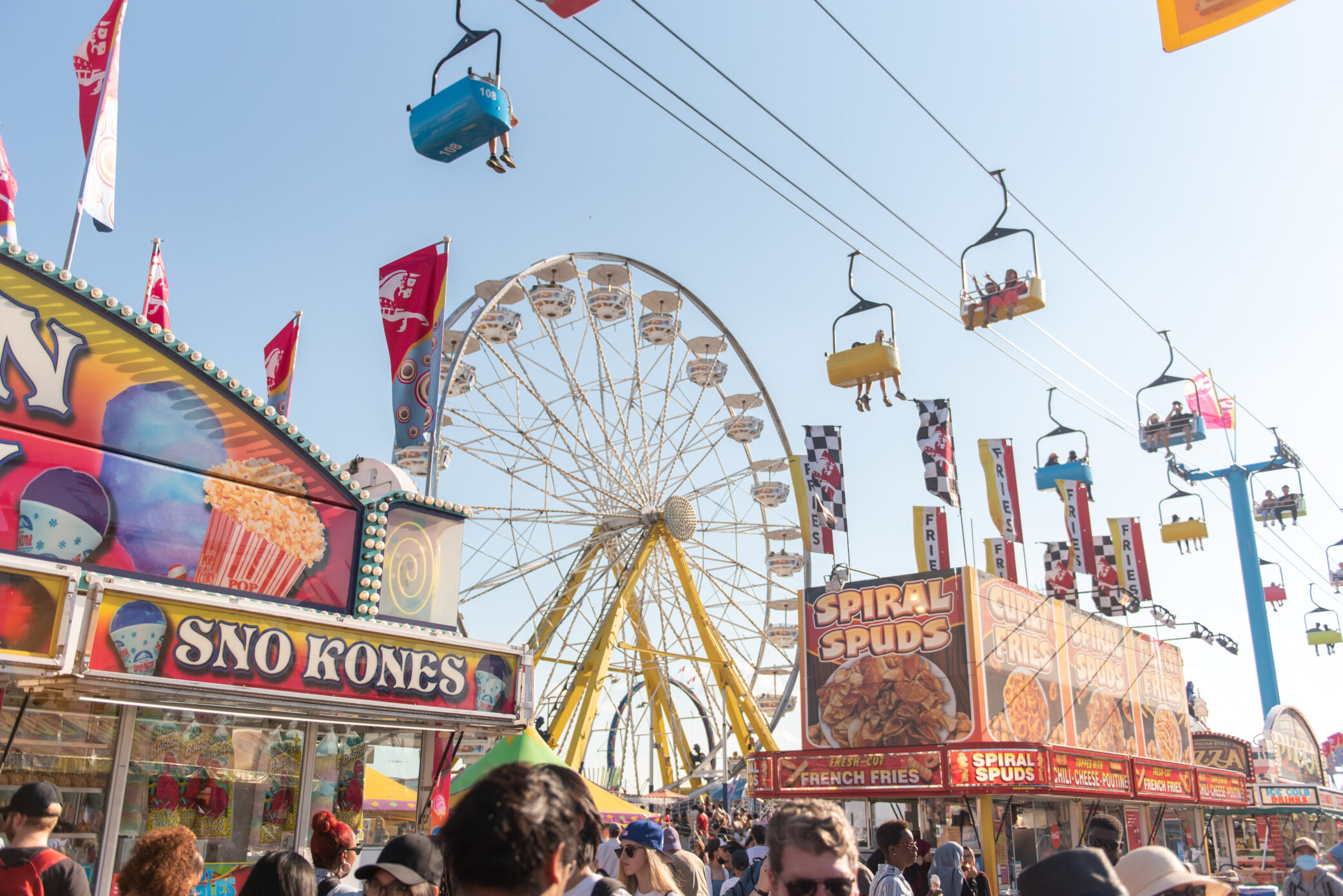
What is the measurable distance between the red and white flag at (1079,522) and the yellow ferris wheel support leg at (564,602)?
9594mm

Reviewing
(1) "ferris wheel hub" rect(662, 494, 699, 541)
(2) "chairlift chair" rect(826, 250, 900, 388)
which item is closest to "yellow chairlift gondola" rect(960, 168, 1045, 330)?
(2) "chairlift chair" rect(826, 250, 900, 388)

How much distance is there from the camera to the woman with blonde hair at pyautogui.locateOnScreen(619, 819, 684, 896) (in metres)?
4.02

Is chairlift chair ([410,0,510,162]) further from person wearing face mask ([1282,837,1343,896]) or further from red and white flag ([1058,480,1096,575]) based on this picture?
red and white flag ([1058,480,1096,575])

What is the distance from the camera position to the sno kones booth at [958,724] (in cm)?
1605

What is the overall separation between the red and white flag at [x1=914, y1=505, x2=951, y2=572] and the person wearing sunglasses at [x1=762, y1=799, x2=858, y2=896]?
17.7m

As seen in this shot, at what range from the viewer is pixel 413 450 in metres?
17.7

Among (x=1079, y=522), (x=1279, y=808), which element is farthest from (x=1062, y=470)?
(x=1279, y=808)

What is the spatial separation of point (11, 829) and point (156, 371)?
17.4 ft

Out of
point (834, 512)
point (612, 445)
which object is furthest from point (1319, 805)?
point (612, 445)

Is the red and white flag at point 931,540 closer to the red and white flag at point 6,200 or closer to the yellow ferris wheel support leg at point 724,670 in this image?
the yellow ferris wheel support leg at point 724,670

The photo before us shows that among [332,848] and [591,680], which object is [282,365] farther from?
[591,680]

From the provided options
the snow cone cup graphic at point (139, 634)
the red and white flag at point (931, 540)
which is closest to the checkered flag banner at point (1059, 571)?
the red and white flag at point (931, 540)

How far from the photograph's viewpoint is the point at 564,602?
21.8 m

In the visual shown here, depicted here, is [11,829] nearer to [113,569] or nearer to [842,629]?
[113,569]
